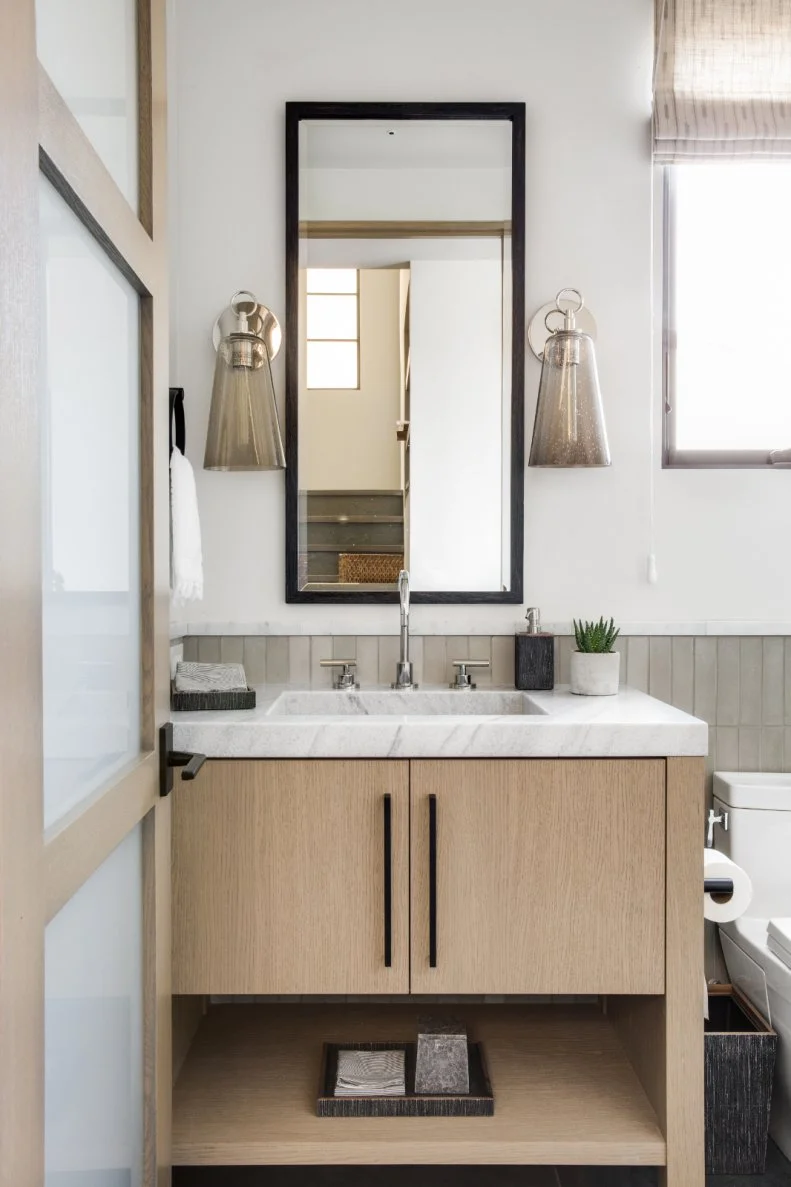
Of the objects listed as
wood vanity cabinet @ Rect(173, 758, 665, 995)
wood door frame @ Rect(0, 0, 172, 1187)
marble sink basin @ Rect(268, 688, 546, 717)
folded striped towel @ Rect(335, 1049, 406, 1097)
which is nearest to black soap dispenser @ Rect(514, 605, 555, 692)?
marble sink basin @ Rect(268, 688, 546, 717)

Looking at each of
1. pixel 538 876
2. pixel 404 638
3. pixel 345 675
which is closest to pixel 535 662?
pixel 404 638

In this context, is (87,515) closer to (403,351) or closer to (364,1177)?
(403,351)

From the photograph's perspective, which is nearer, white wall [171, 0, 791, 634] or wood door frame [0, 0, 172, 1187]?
wood door frame [0, 0, 172, 1187]

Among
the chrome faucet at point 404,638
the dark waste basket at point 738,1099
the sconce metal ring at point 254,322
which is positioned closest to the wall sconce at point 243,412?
the sconce metal ring at point 254,322

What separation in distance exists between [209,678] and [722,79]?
1712 millimetres

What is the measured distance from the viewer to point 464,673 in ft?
6.54

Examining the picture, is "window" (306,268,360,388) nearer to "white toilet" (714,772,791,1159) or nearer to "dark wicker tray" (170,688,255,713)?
"dark wicker tray" (170,688,255,713)

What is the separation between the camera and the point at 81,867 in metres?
0.87

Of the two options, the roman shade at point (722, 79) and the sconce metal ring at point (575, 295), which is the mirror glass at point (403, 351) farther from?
the roman shade at point (722, 79)

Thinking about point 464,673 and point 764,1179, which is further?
point 464,673

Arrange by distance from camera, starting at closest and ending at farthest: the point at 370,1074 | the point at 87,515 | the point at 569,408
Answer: the point at 87,515, the point at 370,1074, the point at 569,408

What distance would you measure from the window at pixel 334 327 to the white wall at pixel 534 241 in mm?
101

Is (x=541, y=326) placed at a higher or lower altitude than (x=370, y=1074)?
higher

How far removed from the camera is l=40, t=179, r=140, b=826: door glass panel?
2.75 feet
